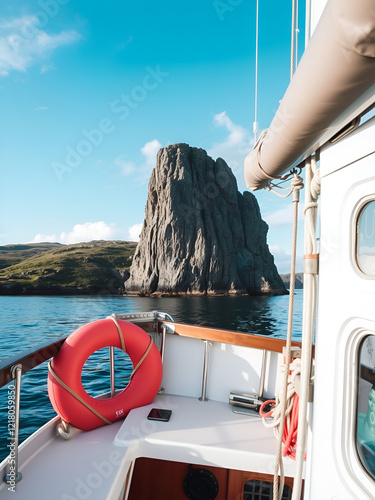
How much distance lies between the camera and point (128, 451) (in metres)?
1.96

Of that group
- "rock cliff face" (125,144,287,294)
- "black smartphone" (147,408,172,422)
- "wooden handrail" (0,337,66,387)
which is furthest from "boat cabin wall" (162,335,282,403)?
"rock cliff face" (125,144,287,294)

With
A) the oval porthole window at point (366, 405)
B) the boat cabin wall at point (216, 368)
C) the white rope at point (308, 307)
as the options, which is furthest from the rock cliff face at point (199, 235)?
the oval porthole window at point (366, 405)

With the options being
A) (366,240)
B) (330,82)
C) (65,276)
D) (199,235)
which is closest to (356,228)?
(366,240)

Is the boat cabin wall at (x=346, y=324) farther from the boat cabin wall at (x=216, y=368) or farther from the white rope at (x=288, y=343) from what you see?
the boat cabin wall at (x=216, y=368)

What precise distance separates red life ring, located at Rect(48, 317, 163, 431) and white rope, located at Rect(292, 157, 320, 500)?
5.31 feet

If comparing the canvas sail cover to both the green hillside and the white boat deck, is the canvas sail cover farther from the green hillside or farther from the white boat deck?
the green hillside

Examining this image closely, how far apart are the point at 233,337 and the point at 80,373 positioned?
1.23 m

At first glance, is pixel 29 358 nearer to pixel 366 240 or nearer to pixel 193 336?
pixel 193 336

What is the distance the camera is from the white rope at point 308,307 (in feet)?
3.94

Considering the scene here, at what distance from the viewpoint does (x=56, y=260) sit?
6219 centimetres

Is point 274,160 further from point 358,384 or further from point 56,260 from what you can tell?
point 56,260

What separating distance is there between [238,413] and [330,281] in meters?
1.86

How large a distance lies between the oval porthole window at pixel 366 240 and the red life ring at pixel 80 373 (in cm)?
201

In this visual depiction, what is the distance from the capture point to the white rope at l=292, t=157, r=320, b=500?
120 cm
